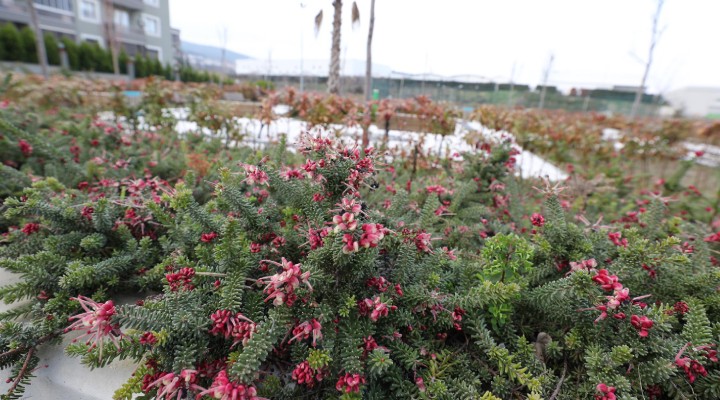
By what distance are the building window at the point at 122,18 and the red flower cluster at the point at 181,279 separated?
94.0 ft

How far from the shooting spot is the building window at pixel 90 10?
2069 centimetres

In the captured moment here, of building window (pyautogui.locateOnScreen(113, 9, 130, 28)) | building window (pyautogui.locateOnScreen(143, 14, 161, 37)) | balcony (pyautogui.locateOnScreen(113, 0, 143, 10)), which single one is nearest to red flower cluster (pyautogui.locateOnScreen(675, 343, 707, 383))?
building window (pyautogui.locateOnScreen(113, 9, 130, 28))

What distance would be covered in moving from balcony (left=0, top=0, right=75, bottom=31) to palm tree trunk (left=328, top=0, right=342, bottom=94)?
63.5 feet

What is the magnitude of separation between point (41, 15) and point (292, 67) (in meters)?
14.5

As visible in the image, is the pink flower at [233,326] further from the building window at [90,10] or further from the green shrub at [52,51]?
the building window at [90,10]

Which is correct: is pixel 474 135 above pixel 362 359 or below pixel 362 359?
above

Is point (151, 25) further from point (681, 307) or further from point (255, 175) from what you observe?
point (681, 307)

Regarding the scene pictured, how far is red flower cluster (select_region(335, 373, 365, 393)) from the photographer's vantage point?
0.81 m

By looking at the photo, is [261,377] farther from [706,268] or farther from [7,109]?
[7,109]

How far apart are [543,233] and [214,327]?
1.23 m

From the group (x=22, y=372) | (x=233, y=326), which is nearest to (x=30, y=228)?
(x=22, y=372)

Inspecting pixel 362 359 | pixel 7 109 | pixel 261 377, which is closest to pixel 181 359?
pixel 261 377

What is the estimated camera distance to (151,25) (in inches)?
974

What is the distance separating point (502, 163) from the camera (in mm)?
2389
